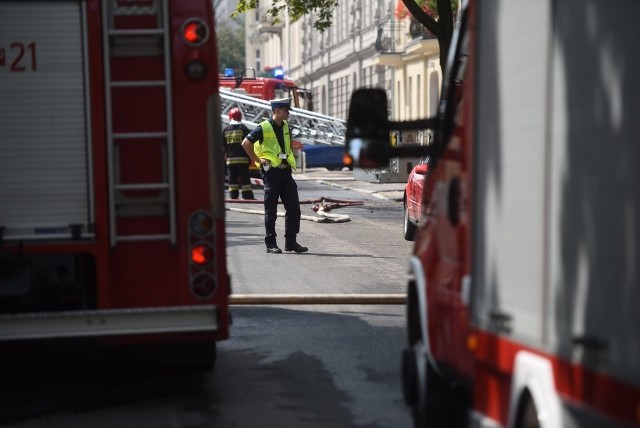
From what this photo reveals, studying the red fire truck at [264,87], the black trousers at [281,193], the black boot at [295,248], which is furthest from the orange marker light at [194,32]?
the red fire truck at [264,87]

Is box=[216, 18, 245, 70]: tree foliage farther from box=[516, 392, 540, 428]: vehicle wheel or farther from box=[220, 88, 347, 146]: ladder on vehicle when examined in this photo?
box=[516, 392, 540, 428]: vehicle wheel

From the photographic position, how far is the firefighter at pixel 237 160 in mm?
30031

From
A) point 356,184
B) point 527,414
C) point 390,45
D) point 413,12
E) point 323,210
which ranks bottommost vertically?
point 356,184

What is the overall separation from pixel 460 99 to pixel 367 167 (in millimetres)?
503

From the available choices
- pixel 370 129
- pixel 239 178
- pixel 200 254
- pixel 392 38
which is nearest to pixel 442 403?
pixel 370 129

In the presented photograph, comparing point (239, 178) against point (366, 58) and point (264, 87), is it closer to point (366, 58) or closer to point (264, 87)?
point (264, 87)

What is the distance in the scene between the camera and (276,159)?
56.2 ft

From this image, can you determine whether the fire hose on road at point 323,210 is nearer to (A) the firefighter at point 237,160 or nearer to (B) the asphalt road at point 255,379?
(A) the firefighter at point 237,160

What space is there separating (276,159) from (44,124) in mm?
9608

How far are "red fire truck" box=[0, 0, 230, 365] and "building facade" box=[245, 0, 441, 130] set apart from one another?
1022 inches

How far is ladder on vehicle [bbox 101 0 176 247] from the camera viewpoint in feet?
24.9

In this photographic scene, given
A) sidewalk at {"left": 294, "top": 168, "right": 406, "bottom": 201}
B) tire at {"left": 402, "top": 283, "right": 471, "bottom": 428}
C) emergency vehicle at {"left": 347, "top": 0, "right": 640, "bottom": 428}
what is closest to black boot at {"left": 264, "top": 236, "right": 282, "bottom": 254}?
tire at {"left": 402, "top": 283, "right": 471, "bottom": 428}

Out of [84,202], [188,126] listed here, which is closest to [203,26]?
[188,126]

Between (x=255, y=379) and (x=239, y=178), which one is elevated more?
(x=239, y=178)
